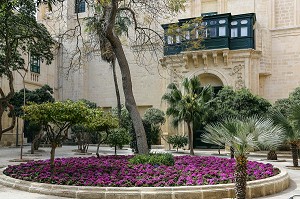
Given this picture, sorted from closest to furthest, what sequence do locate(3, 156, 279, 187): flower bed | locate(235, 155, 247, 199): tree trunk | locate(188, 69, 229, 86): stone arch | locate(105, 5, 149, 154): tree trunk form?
locate(235, 155, 247, 199): tree trunk → locate(3, 156, 279, 187): flower bed → locate(105, 5, 149, 154): tree trunk → locate(188, 69, 229, 86): stone arch

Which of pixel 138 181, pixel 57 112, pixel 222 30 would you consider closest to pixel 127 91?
pixel 57 112

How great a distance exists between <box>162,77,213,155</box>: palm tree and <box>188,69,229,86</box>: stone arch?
215 inches

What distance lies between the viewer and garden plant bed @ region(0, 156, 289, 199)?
336 inches

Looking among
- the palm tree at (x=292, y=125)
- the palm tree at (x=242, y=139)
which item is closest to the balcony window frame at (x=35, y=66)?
the palm tree at (x=292, y=125)

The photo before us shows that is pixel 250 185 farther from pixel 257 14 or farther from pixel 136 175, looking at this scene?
pixel 257 14

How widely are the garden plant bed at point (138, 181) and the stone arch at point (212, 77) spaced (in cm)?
1775

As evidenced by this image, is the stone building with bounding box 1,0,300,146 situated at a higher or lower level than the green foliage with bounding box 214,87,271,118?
higher

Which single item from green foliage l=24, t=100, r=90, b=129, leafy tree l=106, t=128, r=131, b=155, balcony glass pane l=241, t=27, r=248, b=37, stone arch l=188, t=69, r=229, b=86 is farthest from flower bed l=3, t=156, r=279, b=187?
balcony glass pane l=241, t=27, r=248, b=37

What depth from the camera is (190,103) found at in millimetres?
21812

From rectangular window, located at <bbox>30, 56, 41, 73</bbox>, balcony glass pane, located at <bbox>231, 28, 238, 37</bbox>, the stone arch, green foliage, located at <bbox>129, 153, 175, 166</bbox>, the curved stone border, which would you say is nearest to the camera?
the curved stone border

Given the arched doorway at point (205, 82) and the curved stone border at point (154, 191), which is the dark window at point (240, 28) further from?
the curved stone border at point (154, 191)

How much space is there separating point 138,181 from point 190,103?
1318 cm

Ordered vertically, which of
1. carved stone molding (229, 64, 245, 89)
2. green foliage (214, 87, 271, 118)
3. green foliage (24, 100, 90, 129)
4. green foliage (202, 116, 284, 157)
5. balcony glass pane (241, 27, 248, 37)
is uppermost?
balcony glass pane (241, 27, 248, 37)

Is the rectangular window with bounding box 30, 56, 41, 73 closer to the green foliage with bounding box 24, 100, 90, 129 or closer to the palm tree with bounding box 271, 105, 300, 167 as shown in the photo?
the green foliage with bounding box 24, 100, 90, 129
